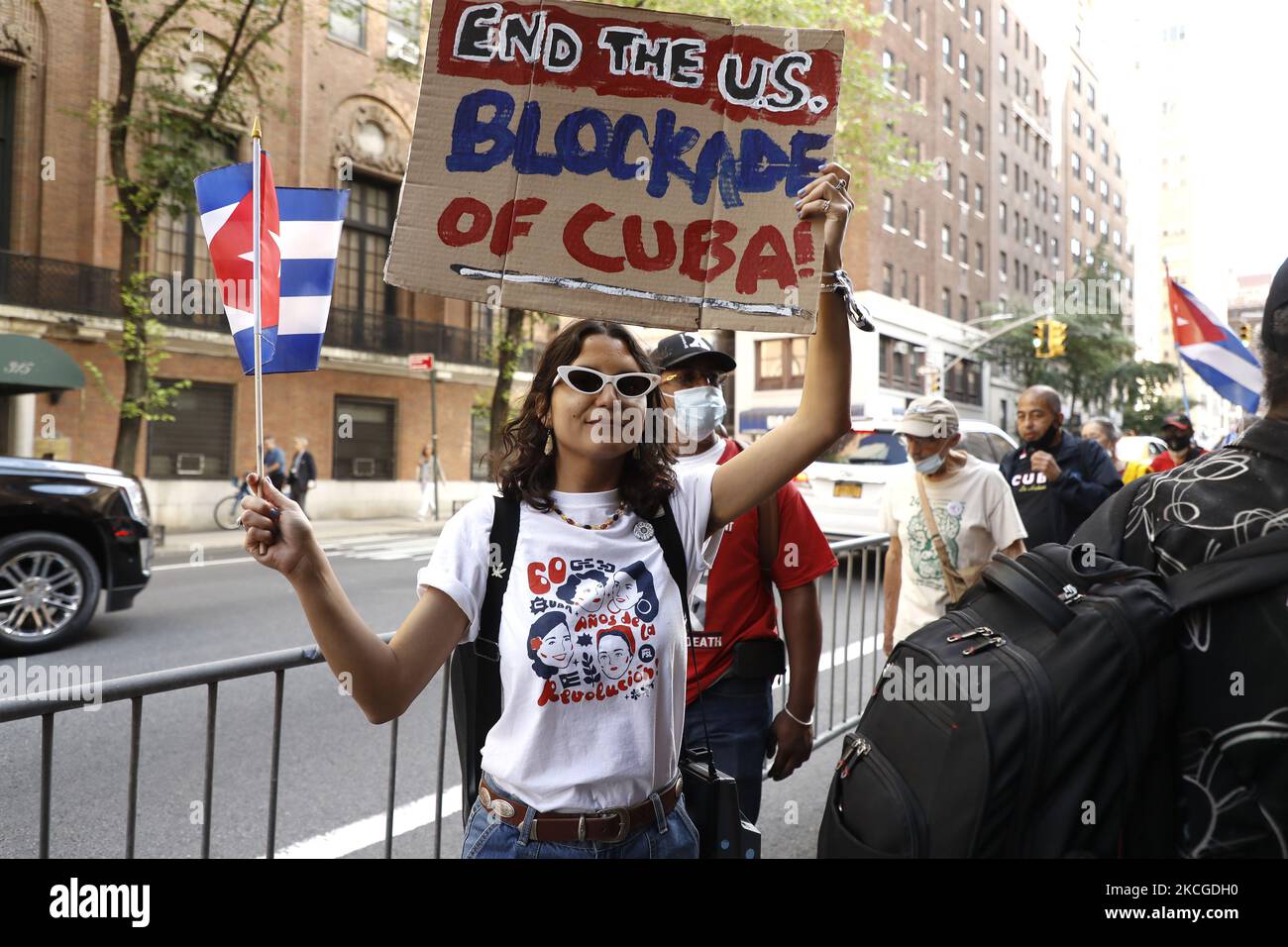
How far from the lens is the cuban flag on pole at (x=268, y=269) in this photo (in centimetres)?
203

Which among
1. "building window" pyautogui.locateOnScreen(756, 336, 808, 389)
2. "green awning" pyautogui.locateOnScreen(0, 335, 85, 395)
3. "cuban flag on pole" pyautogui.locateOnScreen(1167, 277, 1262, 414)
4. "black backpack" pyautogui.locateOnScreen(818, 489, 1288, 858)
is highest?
"building window" pyautogui.locateOnScreen(756, 336, 808, 389)

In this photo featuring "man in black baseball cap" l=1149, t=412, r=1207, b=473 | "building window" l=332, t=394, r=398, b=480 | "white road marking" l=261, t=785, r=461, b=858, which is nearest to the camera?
"white road marking" l=261, t=785, r=461, b=858

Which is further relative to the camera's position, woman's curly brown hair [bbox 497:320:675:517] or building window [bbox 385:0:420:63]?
building window [bbox 385:0:420:63]

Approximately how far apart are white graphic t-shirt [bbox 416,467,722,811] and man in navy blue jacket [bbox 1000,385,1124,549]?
4442mm

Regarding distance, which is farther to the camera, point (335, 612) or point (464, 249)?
point (464, 249)

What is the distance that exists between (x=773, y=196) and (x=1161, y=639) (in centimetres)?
118

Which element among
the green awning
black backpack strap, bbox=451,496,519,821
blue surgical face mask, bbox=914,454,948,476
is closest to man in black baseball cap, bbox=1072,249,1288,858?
black backpack strap, bbox=451,496,519,821

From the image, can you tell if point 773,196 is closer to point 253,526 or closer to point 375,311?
point 253,526

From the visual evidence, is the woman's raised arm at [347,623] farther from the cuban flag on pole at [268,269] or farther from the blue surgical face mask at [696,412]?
the blue surgical face mask at [696,412]

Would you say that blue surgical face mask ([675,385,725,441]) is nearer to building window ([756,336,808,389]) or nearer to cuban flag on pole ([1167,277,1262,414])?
cuban flag on pole ([1167,277,1262,414])

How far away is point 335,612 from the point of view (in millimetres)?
1654

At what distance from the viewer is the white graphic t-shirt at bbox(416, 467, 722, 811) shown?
1850 mm

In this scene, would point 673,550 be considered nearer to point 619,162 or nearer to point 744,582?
point 619,162
